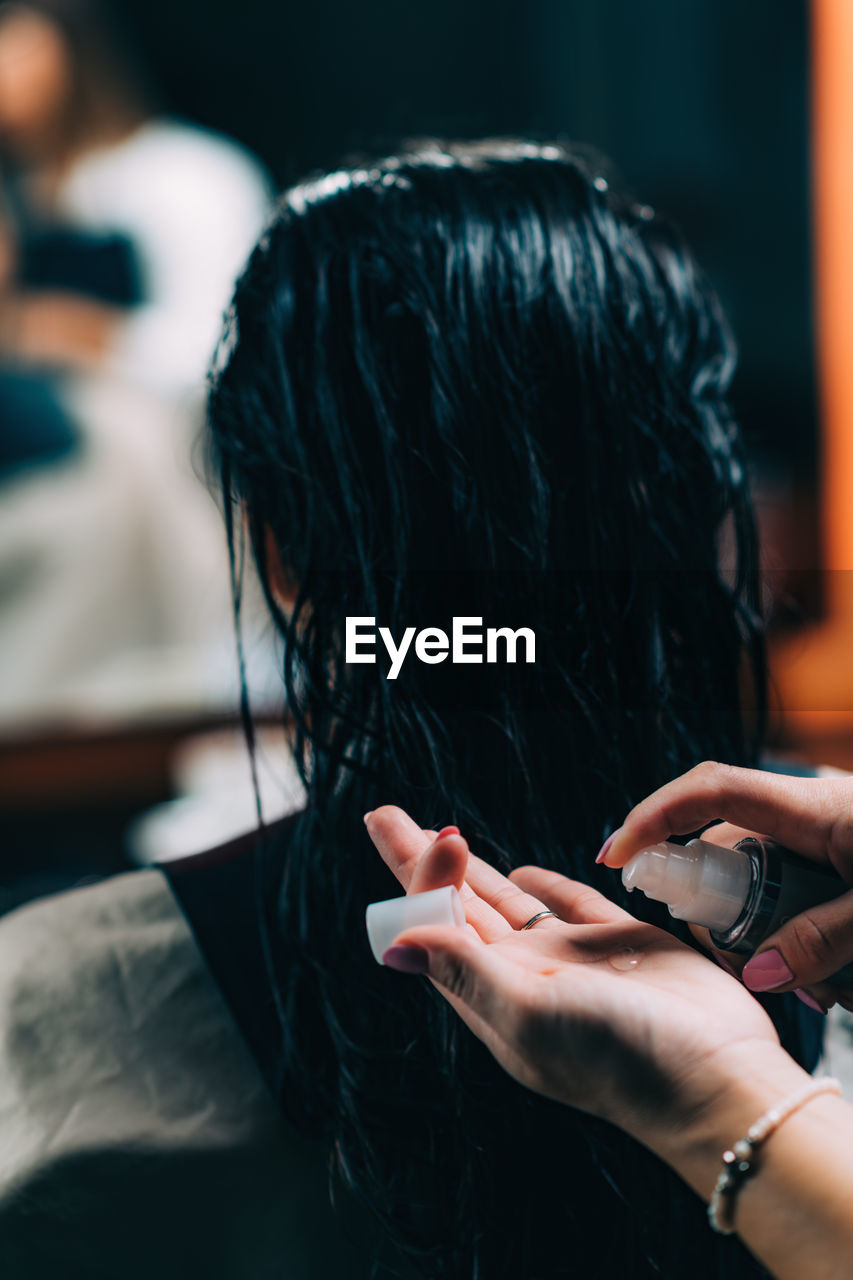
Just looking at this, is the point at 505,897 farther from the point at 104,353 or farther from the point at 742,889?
the point at 104,353

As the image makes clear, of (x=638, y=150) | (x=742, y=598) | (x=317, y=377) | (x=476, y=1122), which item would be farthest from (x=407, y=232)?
(x=638, y=150)

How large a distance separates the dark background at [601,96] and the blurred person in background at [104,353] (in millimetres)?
116

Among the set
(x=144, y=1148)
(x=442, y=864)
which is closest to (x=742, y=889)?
(x=442, y=864)

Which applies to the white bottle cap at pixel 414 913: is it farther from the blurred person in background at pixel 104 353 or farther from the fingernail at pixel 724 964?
the blurred person in background at pixel 104 353

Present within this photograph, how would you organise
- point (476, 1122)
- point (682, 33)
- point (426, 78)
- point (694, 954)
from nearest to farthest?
point (694, 954) < point (476, 1122) < point (682, 33) < point (426, 78)

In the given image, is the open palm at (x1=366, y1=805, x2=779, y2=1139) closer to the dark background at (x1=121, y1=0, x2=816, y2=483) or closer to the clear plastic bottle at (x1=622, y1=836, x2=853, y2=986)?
the clear plastic bottle at (x1=622, y1=836, x2=853, y2=986)

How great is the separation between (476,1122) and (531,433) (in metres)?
0.34

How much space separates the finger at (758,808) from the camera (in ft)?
1.13

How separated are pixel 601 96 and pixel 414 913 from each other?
1609 mm

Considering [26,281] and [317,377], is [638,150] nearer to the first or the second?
[26,281]

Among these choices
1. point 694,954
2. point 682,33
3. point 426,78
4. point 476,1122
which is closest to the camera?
point 694,954

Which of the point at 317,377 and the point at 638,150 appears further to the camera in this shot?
the point at 638,150

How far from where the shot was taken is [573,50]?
5.01 feet

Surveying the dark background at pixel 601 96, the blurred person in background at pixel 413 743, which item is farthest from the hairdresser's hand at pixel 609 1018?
the dark background at pixel 601 96
